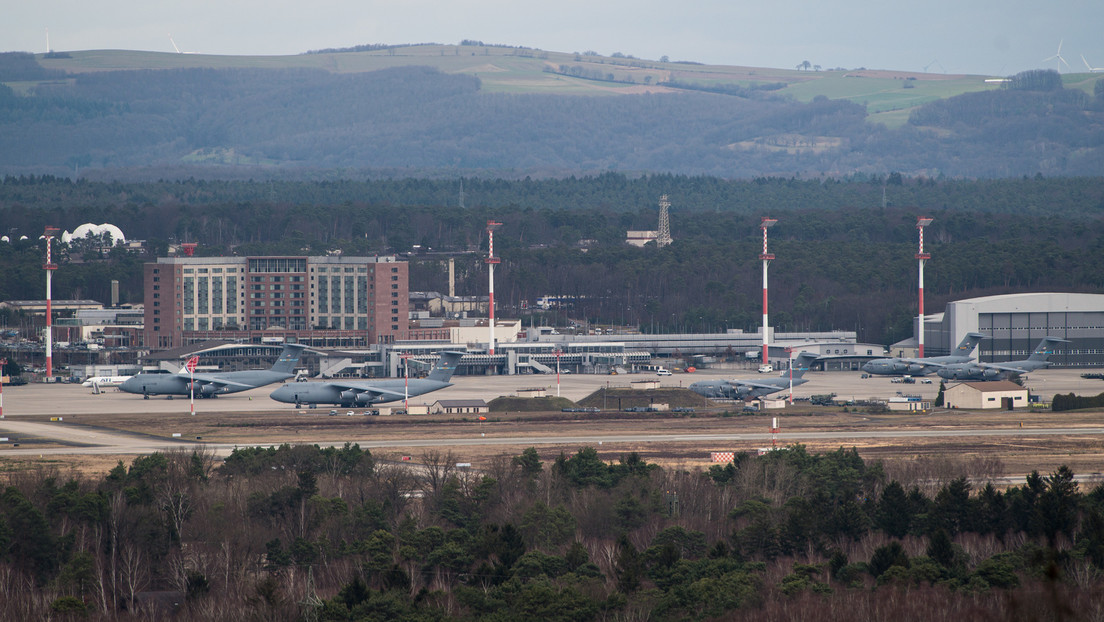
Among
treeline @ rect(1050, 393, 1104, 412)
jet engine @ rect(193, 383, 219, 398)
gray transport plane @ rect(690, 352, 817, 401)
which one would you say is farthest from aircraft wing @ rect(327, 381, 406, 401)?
treeline @ rect(1050, 393, 1104, 412)

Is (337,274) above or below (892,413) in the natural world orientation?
above

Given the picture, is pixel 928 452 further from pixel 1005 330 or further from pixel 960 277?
pixel 960 277

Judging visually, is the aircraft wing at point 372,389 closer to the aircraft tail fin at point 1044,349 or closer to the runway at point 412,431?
the runway at point 412,431

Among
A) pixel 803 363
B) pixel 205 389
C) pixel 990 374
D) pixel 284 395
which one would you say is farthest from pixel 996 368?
pixel 205 389

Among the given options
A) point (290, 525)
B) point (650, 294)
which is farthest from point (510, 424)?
point (650, 294)

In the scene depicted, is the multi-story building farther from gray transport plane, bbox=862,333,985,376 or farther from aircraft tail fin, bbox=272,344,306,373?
gray transport plane, bbox=862,333,985,376
